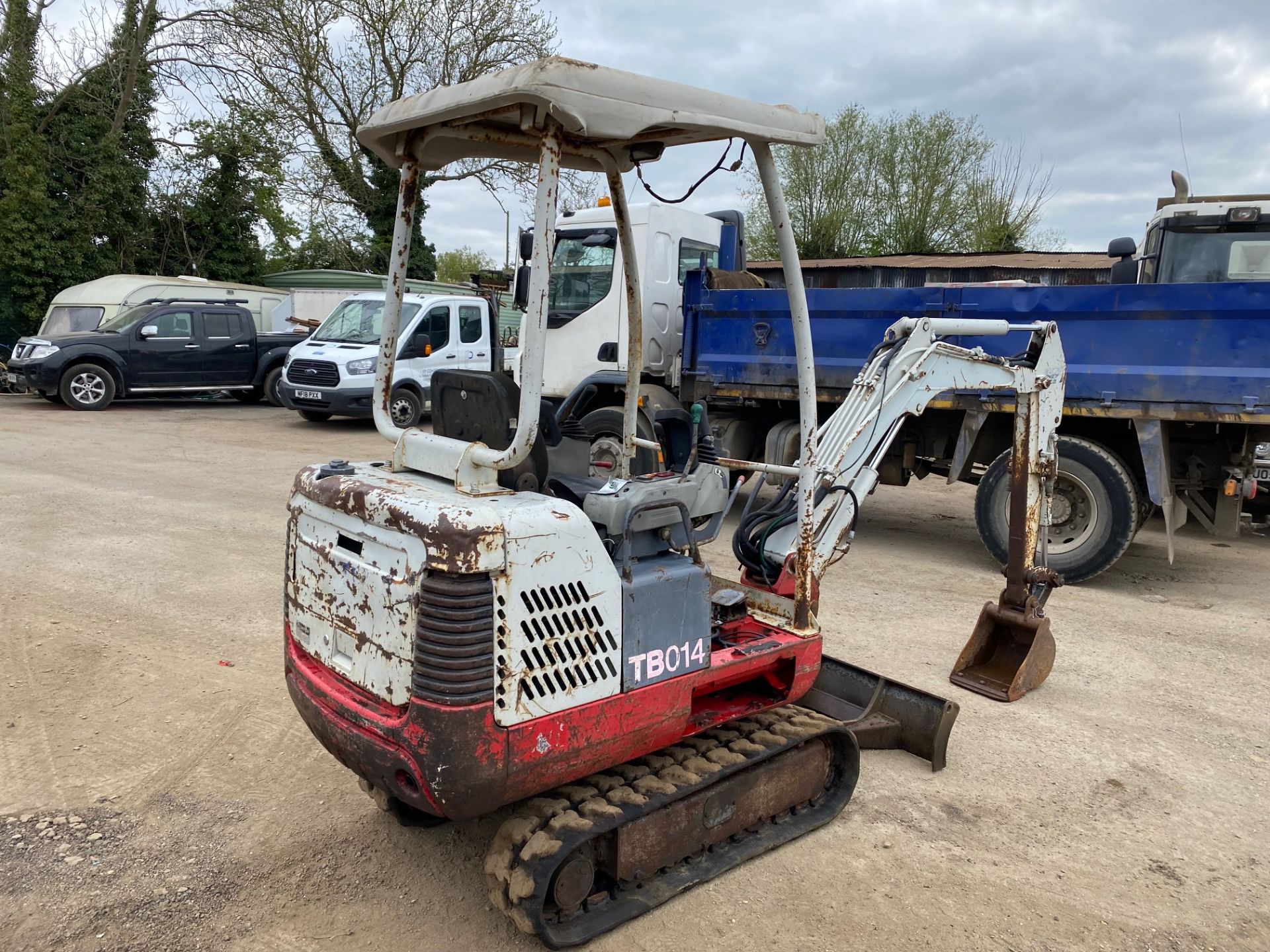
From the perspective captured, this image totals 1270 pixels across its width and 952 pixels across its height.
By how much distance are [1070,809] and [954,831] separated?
22.1 inches

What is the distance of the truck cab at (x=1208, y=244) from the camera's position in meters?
7.79

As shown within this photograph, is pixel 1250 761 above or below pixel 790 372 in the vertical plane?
below

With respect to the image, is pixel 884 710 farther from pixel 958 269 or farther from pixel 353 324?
pixel 958 269

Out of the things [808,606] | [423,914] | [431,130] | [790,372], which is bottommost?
[423,914]

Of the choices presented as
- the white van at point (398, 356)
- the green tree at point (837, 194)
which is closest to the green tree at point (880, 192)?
the green tree at point (837, 194)

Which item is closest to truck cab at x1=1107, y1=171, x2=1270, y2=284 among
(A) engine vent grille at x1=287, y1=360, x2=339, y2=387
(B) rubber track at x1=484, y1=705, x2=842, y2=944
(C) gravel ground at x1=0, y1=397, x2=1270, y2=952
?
(C) gravel ground at x1=0, y1=397, x2=1270, y2=952

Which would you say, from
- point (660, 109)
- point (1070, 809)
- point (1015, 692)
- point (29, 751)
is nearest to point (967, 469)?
point (1015, 692)

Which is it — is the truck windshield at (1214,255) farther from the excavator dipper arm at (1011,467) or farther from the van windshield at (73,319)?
the van windshield at (73,319)

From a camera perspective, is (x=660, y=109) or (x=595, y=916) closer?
(x=660, y=109)

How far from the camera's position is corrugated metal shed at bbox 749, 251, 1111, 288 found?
1984 cm

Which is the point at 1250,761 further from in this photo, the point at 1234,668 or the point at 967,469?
the point at 967,469

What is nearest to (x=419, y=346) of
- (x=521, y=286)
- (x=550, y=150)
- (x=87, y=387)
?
(x=87, y=387)

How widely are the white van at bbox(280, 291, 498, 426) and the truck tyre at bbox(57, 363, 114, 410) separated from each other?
11.1ft

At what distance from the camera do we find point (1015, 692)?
477 centimetres
